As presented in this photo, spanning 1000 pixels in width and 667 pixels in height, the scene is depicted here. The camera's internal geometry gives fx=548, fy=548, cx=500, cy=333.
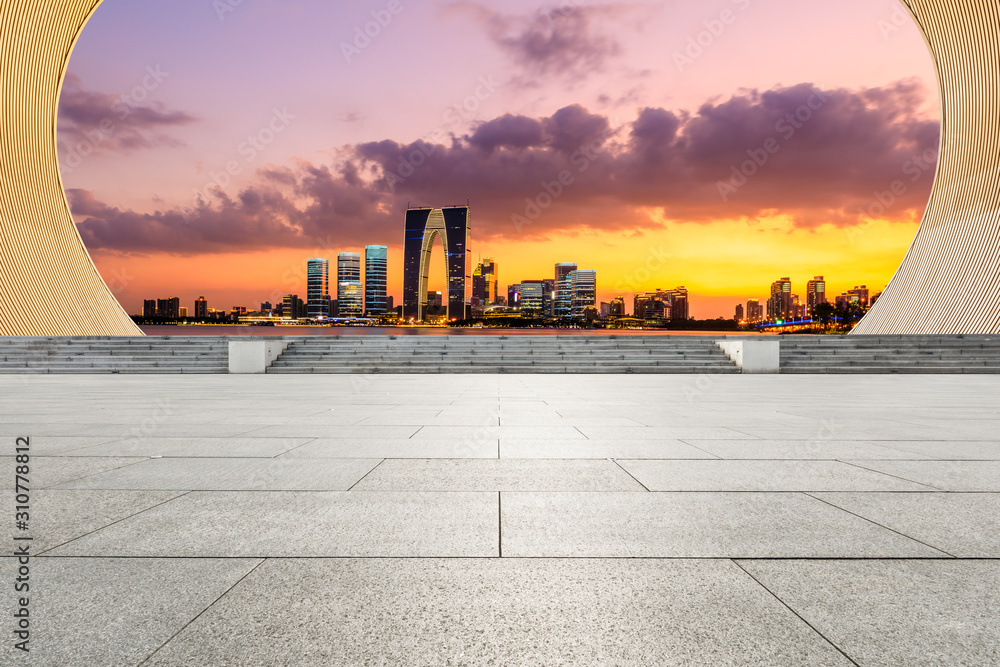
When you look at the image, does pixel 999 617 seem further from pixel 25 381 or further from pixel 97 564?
pixel 25 381

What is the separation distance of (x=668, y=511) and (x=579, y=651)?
6.22 ft

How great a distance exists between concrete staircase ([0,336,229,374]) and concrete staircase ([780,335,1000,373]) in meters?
20.1

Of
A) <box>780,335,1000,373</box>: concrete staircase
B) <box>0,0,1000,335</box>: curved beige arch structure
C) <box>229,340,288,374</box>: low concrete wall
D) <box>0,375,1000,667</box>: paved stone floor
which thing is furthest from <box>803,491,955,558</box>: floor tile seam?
<box>0,0,1000,335</box>: curved beige arch structure

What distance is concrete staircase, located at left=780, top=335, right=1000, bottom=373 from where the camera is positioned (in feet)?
61.7

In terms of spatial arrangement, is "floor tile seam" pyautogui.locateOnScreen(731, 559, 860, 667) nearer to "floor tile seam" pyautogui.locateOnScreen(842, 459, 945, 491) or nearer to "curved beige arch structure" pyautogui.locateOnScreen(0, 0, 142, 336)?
"floor tile seam" pyautogui.locateOnScreen(842, 459, 945, 491)

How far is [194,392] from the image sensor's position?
39.6 feet

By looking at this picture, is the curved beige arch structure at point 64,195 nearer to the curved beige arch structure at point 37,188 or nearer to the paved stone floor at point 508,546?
the curved beige arch structure at point 37,188

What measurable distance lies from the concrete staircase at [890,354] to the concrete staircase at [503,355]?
110 inches

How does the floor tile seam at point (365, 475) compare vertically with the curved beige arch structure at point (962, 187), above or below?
below

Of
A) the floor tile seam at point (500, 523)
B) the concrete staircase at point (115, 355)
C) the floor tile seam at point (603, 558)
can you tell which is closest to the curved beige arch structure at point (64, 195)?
the concrete staircase at point (115, 355)

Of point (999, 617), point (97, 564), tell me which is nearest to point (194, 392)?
point (97, 564)

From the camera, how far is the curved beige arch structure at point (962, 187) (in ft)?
83.5

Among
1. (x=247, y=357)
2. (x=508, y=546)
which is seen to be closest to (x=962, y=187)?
(x=247, y=357)

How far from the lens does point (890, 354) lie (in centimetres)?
1966
